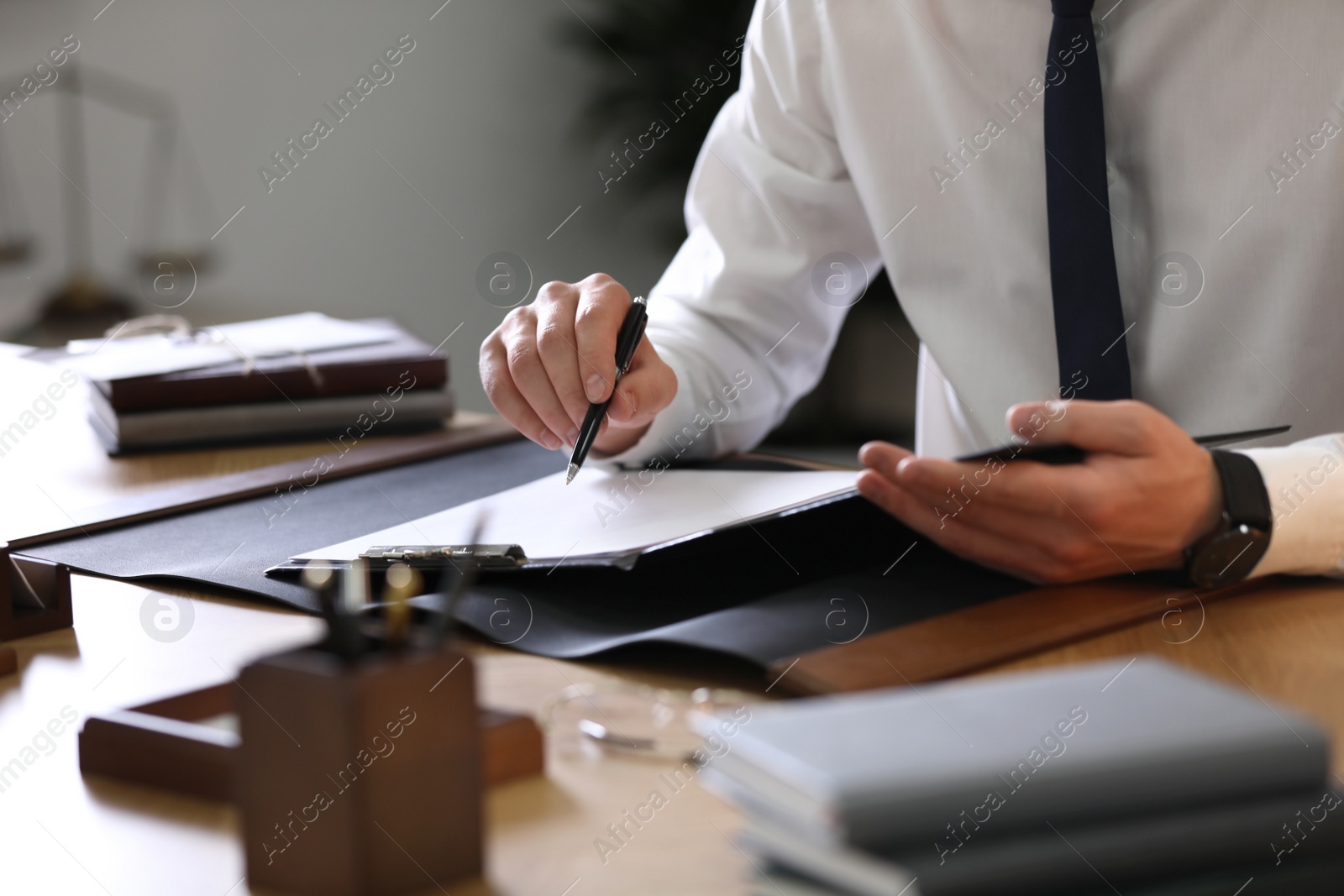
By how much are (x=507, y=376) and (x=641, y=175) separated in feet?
9.48

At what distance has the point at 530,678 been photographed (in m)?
0.78

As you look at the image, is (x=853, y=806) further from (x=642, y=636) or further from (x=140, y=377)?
(x=140, y=377)

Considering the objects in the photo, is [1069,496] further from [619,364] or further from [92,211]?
[92,211]

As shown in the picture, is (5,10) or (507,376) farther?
(5,10)

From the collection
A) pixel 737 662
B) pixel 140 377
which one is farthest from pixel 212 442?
pixel 737 662

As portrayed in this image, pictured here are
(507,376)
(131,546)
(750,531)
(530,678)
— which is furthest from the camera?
(507,376)

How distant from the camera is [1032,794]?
16.3 inches

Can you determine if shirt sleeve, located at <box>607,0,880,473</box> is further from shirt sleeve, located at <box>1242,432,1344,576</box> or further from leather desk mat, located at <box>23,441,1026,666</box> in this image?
shirt sleeve, located at <box>1242,432,1344,576</box>

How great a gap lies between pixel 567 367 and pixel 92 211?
3134mm

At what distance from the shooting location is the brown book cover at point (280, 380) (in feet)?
4.95

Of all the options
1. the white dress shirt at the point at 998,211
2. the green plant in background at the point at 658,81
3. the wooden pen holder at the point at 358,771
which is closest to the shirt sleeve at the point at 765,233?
the white dress shirt at the point at 998,211

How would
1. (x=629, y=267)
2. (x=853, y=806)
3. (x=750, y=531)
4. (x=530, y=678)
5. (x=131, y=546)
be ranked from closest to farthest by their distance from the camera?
(x=853, y=806)
(x=530, y=678)
(x=750, y=531)
(x=131, y=546)
(x=629, y=267)

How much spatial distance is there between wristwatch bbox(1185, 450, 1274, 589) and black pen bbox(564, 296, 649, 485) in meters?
0.51

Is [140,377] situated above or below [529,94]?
below
